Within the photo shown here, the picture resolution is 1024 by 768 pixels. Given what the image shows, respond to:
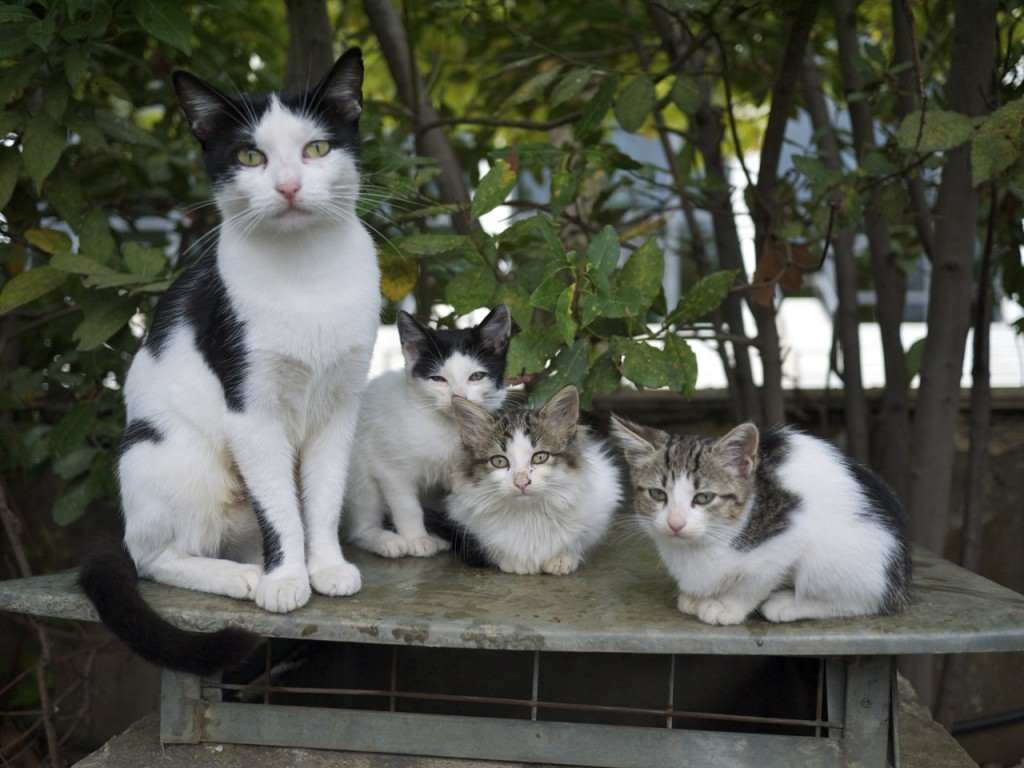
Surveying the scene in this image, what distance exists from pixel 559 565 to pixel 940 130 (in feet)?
4.59

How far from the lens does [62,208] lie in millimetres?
2797

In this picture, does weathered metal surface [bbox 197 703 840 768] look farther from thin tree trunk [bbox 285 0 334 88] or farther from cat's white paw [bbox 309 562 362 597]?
thin tree trunk [bbox 285 0 334 88]

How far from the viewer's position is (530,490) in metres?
2.31

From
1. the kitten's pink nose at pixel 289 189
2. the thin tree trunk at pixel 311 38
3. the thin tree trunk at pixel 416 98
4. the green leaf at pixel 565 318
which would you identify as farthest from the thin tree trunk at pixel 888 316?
the kitten's pink nose at pixel 289 189

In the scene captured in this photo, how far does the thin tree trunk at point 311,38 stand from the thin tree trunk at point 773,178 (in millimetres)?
1389

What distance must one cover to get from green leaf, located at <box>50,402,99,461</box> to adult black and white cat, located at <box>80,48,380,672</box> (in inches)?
27.2

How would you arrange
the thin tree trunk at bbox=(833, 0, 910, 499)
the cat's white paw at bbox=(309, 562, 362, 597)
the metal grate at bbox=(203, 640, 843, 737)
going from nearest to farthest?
the cat's white paw at bbox=(309, 562, 362, 597), the metal grate at bbox=(203, 640, 843, 737), the thin tree trunk at bbox=(833, 0, 910, 499)

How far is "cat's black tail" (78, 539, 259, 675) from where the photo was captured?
6.31 feet

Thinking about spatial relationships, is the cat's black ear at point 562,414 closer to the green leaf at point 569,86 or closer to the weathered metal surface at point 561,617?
the weathered metal surface at point 561,617

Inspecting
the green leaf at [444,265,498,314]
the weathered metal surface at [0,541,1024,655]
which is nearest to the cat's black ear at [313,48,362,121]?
the green leaf at [444,265,498,314]

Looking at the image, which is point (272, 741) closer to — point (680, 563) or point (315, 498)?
point (315, 498)

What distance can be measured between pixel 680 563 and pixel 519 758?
53cm

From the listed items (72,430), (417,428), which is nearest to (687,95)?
(417,428)

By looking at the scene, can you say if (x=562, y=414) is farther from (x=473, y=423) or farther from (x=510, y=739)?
(x=510, y=739)
